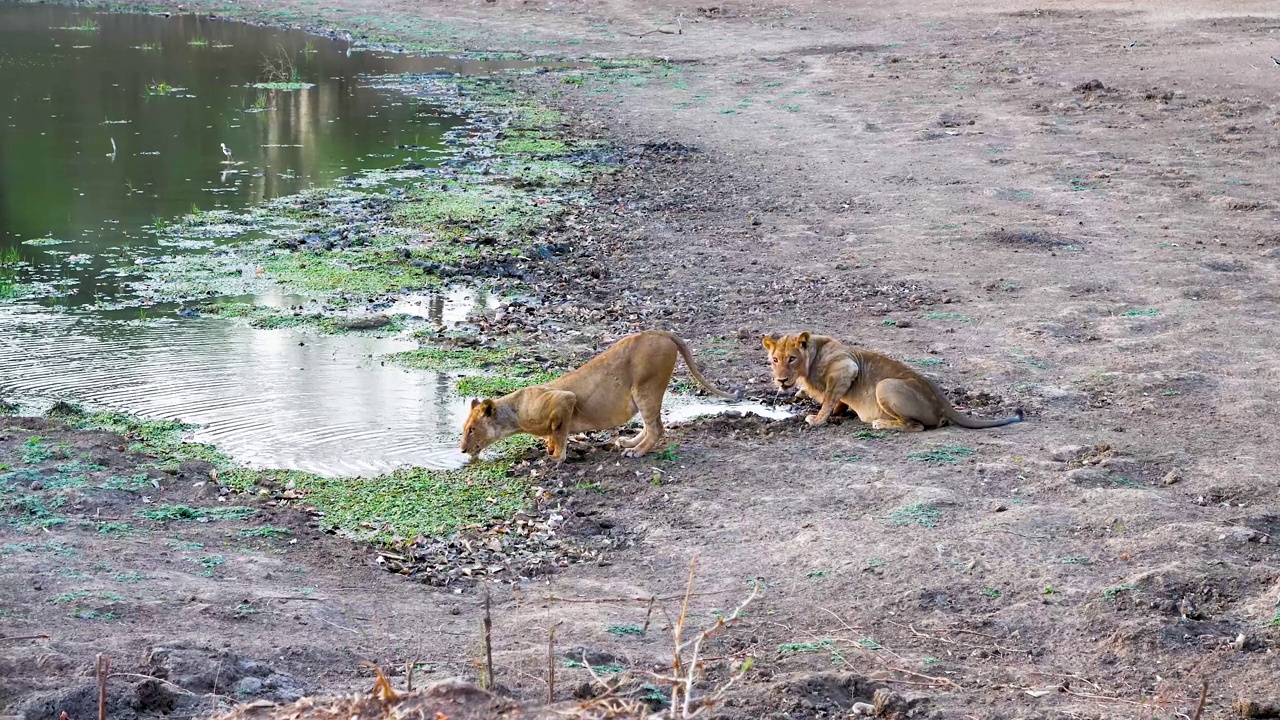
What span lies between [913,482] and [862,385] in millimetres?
1368

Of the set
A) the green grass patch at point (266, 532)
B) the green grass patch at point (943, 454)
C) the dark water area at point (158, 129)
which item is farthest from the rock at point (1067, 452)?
the dark water area at point (158, 129)

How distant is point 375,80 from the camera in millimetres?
27688

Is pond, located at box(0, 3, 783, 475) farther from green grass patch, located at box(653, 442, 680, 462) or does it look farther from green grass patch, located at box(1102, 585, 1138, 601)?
green grass patch, located at box(1102, 585, 1138, 601)

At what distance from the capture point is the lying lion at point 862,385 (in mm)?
8680

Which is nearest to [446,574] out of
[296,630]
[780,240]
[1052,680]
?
[296,630]

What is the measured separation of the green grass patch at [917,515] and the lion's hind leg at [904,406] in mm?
1379

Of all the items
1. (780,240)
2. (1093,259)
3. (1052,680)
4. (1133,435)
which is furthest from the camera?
(780,240)

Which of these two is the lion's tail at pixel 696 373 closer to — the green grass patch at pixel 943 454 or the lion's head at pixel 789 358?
the lion's head at pixel 789 358

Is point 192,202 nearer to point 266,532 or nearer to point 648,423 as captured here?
point 648,423

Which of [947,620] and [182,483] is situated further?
[182,483]

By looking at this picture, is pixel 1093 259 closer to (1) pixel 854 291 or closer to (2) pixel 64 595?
(1) pixel 854 291

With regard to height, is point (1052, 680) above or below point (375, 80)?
below

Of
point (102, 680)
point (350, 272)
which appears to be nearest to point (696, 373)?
point (350, 272)

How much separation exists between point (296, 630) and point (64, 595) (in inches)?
42.3
